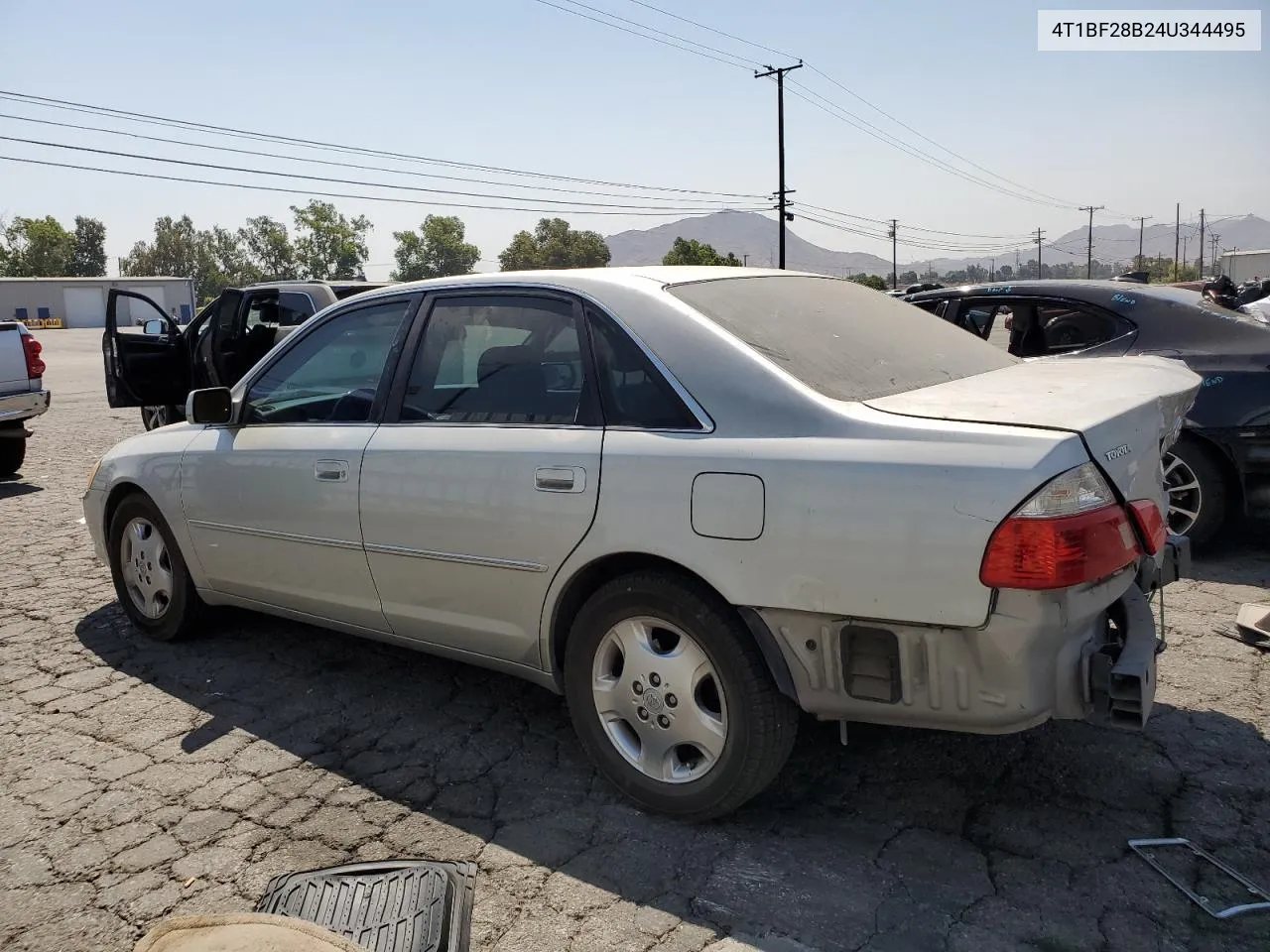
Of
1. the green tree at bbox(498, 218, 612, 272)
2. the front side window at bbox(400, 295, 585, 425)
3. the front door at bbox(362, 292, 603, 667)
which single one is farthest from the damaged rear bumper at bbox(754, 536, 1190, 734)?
the green tree at bbox(498, 218, 612, 272)

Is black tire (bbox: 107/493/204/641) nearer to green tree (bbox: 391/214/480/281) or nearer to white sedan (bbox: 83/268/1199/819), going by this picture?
white sedan (bbox: 83/268/1199/819)

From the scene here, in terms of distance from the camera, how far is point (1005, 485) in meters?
2.33

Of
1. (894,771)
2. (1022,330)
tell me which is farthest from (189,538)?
(1022,330)

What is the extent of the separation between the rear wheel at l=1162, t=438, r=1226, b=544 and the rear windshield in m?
2.28

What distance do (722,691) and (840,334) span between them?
47.4 inches

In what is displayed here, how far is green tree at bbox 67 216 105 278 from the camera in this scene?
359ft

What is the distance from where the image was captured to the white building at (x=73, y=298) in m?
75.1

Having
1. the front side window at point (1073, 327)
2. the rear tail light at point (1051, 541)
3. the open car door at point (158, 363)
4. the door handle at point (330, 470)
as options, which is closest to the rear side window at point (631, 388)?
the rear tail light at point (1051, 541)

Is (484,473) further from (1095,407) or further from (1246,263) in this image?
(1246,263)

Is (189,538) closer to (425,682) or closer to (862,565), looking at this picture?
(425,682)

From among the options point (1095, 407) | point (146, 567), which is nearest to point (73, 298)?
point (146, 567)

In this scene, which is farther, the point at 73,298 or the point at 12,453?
the point at 73,298

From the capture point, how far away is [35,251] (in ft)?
333

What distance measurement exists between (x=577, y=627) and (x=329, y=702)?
1479 mm
